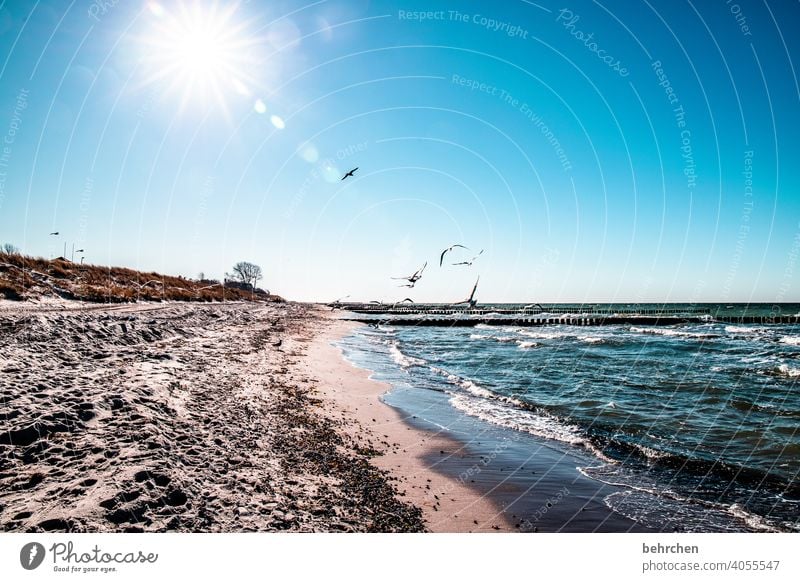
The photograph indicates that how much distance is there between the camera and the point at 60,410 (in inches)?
284

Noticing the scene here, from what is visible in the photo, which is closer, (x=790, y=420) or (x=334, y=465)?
(x=334, y=465)

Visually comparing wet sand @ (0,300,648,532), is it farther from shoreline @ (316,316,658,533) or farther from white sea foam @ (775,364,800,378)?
white sea foam @ (775,364,800,378)

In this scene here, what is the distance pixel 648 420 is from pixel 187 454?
15.8 m

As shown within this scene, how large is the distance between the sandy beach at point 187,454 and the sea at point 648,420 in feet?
8.54

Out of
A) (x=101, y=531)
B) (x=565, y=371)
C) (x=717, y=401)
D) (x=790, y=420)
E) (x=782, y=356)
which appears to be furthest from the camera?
(x=782, y=356)

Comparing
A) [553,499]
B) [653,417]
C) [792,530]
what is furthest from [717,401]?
[553,499]

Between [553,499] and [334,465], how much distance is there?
4785 mm

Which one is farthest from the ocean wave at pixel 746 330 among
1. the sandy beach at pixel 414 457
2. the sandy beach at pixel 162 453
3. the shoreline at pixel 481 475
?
the sandy beach at pixel 162 453

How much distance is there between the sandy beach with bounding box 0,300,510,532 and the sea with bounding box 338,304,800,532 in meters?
2.60

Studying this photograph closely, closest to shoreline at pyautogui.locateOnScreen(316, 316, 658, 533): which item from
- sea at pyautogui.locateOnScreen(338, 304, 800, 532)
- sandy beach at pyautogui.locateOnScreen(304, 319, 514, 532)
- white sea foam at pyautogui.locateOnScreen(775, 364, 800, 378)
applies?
sandy beach at pyautogui.locateOnScreen(304, 319, 514, 532)

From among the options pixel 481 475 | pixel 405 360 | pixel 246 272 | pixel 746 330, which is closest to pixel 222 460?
pixel 481 475

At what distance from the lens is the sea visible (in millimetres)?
8172

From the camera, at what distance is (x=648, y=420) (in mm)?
14258
